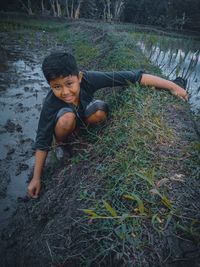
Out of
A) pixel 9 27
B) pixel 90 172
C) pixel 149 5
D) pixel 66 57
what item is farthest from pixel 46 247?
pixel 149 5

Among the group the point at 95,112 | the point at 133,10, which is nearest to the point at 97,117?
the point at 95,112

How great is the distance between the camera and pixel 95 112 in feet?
8.29

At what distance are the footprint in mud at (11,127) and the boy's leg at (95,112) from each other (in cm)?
129

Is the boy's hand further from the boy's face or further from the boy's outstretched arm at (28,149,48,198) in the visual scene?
the boy's face

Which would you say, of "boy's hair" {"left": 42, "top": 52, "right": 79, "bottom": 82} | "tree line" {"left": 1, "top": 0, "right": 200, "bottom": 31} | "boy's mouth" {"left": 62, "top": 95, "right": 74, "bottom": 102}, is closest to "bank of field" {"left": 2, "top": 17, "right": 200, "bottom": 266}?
"boy's mouth" {"left": 62, "top": 95, "right": 74, "bottom": 102}

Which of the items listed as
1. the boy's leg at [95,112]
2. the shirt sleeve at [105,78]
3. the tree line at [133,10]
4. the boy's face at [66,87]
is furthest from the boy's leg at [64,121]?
the tree line at [133,10]

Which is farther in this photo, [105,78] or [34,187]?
[105,78]

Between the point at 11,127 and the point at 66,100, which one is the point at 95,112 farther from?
the point at 11,127

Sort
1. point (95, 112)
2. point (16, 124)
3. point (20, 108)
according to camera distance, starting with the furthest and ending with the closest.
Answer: point (20, 108), point (16, 124), point (95, 112)

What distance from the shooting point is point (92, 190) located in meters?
1.84

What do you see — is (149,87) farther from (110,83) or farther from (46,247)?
(46,247)

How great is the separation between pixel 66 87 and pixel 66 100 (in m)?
0.11

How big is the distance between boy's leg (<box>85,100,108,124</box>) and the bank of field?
105 mm

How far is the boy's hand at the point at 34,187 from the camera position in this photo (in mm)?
2268
